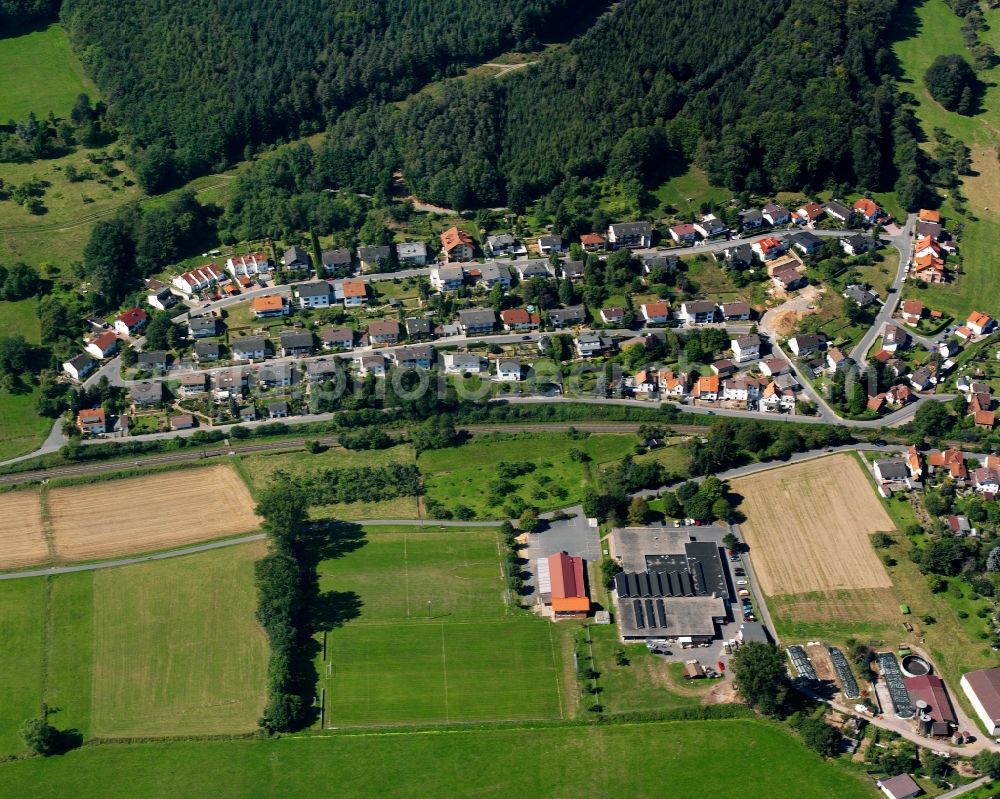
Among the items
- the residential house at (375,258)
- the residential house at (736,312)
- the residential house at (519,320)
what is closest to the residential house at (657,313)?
the residential house at (736,312)

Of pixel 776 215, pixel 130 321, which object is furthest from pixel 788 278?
pixel 130 321

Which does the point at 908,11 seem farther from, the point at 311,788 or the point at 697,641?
the point at 311,788

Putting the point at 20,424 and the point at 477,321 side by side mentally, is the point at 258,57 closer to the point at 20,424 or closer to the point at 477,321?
the point at 477,321

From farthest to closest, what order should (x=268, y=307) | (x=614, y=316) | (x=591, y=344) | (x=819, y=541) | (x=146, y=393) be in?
(x=268, y=307) < (x=614, y=316) < (x=591, y=344) < (x=146, y=393) < (x=819, y=541)

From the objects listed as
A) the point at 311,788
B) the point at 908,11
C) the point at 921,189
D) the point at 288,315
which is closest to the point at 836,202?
the point at 921,189

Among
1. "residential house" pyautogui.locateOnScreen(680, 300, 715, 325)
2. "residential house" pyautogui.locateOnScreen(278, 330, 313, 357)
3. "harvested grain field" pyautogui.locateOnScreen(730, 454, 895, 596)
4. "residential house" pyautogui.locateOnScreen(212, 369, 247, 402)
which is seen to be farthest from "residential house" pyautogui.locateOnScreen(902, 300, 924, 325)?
"residential house" pyautogui.locateOnScreen(212, 369, 247, 402)

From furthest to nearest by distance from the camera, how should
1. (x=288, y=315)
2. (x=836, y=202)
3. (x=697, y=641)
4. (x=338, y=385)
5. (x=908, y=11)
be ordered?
(x=908, y=11), (x=836, y=202), (x=288, y=315), (x=338, y=385), (x=697, y=641)
